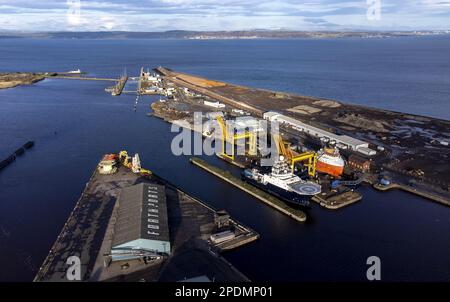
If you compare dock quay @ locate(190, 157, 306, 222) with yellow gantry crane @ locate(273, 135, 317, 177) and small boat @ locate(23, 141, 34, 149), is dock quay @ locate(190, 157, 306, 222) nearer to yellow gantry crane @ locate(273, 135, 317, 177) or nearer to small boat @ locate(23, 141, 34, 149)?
yellow gantry crane @ locate(273, 135, 317, 177)

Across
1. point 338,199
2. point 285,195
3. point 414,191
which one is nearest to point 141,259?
point 285,195

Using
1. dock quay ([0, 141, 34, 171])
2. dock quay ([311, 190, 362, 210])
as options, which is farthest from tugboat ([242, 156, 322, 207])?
dock quay ([0, 141, 34, 171])

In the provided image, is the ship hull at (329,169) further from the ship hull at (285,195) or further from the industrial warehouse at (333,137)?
the industrial warehouse at (333,137)

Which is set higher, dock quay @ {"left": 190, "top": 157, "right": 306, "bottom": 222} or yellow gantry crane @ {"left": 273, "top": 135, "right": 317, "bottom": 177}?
yellow gantry crane @ {"left": 273, "top": 135, "right": 317, "bottom": 177}

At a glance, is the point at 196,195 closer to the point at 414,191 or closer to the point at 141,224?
the point at 141,224

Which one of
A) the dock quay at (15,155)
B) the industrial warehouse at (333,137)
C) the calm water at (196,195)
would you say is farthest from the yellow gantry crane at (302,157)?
the dock quay at (15,155)

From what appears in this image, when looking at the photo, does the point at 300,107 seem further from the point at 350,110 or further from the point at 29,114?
the point at 29,114
